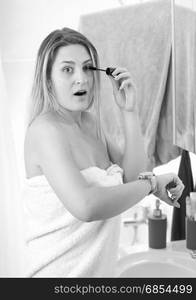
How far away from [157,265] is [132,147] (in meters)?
0.32

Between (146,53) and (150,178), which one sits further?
(146,53)

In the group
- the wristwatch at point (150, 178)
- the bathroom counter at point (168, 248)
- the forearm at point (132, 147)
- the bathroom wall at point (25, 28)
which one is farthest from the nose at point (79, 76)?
the bathroom counter at point (168, 248)

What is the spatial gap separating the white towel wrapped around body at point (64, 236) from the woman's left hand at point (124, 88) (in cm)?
19

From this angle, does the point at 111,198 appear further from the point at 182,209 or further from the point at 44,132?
the point at 182,209

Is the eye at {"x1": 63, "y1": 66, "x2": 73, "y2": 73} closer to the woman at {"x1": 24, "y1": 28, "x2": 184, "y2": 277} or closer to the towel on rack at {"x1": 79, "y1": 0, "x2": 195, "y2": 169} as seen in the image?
the woman at {"x1": 24, "y1": 28, "x2": 184, "y2": 277}

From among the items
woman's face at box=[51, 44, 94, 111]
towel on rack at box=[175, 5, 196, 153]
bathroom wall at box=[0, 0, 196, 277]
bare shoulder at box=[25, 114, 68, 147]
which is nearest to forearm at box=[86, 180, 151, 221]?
bare shoulder at box=[25, 114, 68, 147]

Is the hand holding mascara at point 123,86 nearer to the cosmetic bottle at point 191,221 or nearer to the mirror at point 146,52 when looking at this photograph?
the mirror at point 146,52

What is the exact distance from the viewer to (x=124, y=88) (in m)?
0.84

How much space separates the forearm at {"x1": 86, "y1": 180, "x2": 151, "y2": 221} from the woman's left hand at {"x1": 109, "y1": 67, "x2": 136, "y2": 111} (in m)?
0.21

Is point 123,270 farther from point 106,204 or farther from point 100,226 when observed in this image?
point 106,204

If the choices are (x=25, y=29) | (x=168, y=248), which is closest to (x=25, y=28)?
(x=25, y=29)

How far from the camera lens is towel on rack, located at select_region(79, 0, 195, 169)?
1026 millimetres

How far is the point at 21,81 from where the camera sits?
3.75 ft

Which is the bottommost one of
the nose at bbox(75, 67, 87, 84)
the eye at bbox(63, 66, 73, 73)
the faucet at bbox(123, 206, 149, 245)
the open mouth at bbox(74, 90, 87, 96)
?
the faucet at bbox(123, 206, 149, 245)
